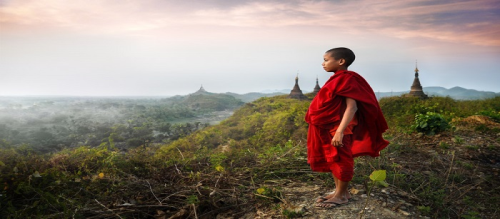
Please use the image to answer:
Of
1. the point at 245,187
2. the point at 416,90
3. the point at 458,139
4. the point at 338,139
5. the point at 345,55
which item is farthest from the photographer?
the point at 416,90

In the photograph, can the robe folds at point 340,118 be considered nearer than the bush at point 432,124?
Yes

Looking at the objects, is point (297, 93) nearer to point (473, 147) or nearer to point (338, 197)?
point (473, 147)

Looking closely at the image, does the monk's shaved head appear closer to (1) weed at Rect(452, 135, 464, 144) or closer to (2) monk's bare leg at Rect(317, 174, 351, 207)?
(2) monk's bare leg at Rect(317, 174, 351, 207)

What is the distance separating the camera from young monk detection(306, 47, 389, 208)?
2375 mm

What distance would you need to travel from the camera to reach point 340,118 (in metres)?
2.44

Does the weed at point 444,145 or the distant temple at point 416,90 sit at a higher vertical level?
the distant temple at point 416,90

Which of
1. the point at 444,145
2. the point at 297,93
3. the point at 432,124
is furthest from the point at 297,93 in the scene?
the point at 444,145

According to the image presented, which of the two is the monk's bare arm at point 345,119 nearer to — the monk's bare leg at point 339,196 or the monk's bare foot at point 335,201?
the monk's bare leg at point 339,196

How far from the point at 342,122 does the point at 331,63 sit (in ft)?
1.94

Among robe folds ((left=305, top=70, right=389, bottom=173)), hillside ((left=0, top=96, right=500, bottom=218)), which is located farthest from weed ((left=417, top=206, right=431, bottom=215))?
robe folds ((left=305, top=70, right=389, bottom=173))

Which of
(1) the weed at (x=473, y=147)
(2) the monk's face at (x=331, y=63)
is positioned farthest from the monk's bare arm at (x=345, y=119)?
(1) the weed at (x=473, y=147)

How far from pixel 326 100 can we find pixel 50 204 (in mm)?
3057

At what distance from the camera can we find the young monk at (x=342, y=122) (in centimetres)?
238

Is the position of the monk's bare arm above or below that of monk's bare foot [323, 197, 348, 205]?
above
